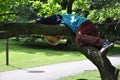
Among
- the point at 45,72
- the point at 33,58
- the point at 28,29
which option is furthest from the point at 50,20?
the point at 33,58

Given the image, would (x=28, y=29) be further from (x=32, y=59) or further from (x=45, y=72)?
(x=32, y=59)

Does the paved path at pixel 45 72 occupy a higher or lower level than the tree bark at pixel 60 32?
lower

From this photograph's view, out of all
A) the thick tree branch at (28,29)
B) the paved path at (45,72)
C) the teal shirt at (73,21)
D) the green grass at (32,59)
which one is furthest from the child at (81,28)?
the green grass at (32,59)

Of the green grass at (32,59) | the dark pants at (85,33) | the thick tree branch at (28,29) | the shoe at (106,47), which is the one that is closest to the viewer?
Result: the thick tree branch at (28,29)

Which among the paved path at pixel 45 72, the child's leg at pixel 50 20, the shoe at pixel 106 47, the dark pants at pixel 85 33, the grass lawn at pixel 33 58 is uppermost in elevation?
the child's leg at pixel 50 20

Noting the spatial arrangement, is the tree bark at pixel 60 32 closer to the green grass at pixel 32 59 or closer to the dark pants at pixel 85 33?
the dark pants at pixel 85 33

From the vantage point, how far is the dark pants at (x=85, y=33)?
5.69 m

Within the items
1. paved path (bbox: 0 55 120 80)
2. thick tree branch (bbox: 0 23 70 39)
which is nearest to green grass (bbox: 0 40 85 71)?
paved path (bbox: 0 55 120 80)

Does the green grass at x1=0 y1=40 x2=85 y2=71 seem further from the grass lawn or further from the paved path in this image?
the paved path

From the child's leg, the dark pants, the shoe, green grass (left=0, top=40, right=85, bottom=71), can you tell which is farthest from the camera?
green grass (left=0, top=40, right=85, bottom=71)

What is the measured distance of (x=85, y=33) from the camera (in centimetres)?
584

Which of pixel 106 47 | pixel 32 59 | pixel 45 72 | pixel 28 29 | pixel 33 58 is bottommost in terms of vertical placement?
pixel 33 58

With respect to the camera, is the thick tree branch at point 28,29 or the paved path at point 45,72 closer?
the thick tree branch at point 28,29

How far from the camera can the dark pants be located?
5.69m
